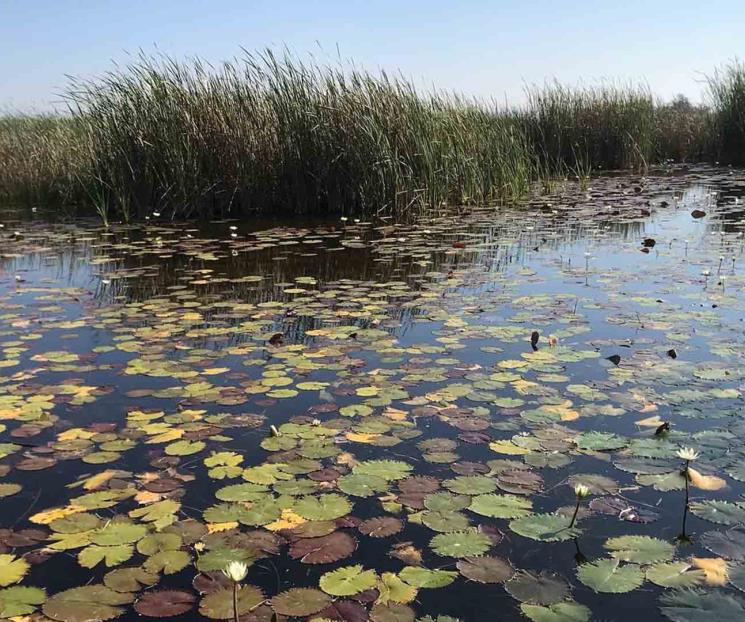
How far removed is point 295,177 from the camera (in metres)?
8.34

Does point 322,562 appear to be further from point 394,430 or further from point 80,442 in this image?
point 80,442

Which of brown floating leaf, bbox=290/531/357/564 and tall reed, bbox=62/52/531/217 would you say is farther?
tall reed, bbox=62/52/531/217

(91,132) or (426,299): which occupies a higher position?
(91,132)

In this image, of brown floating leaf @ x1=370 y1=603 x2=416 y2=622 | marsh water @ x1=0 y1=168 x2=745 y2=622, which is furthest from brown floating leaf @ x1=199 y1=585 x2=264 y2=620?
brown floating leaf @ x1=370 y1=603 x2=416 y2=622

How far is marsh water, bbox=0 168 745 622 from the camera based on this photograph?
1.50 meters

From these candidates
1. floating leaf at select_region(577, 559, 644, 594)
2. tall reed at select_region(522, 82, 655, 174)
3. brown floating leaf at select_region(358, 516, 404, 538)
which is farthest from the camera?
Answer: tall reed at select_region(522, 82, 655, 174)

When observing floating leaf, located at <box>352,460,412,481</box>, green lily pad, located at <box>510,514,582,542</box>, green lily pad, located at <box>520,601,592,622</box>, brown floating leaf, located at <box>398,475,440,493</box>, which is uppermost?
floating leaf, located at <box>352,460,412,481</box>

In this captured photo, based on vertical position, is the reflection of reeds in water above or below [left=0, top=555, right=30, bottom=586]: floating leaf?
above

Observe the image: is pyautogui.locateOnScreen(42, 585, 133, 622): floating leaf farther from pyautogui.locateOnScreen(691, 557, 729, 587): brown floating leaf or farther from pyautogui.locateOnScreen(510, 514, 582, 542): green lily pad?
pyautogui.locateOnScreen(691, 557, 729, 587): brown floating leaf

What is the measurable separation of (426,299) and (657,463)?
233cm

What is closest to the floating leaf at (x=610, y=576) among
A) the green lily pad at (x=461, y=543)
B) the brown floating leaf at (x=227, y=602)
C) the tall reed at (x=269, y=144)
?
the green lily pad at (x=461, y=543)

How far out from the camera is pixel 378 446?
7.25ft

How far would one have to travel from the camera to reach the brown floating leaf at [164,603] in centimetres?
143

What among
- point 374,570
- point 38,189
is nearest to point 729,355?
point 374,570
